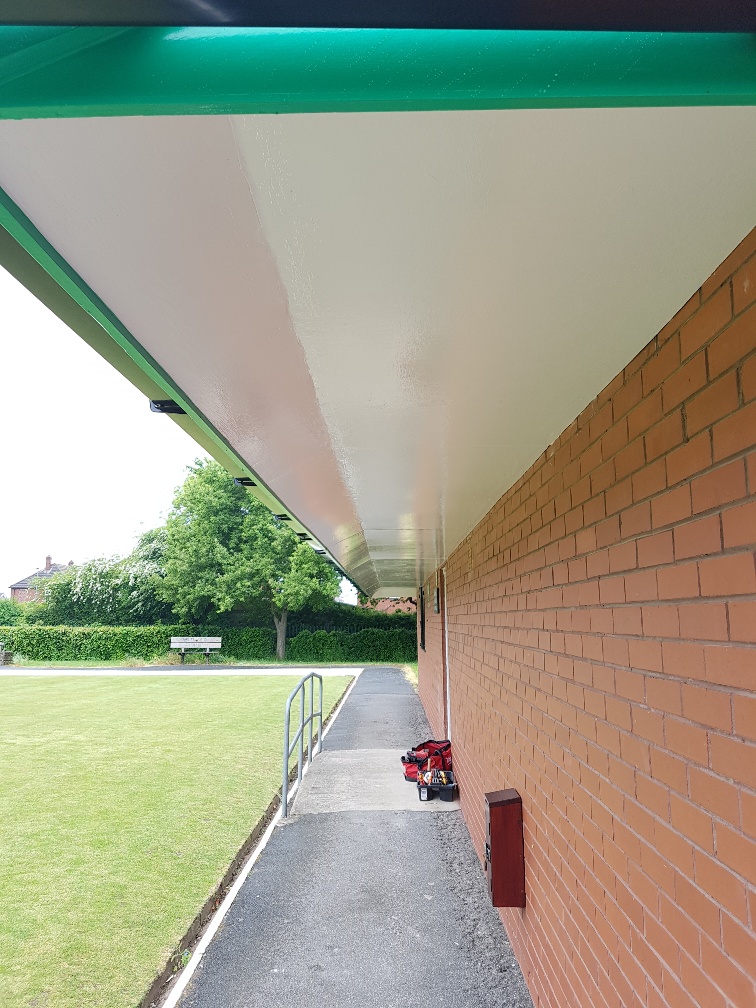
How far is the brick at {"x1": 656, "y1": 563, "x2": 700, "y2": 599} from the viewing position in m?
1.42

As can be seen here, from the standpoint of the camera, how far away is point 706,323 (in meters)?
1.41

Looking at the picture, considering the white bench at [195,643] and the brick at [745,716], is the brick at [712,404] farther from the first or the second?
the white bench at [195,643]

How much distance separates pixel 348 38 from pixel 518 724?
3184 millimetres

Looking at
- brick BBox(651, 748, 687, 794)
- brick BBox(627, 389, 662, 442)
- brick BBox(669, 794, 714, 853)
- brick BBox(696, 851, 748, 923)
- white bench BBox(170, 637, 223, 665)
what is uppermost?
brick BBox(627, 389, 662, 442)

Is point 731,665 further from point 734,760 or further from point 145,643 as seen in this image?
point 145,643

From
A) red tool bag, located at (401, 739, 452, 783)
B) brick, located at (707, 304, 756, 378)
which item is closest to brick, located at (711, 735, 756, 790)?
brick, located at (707, 304, 756, 378)

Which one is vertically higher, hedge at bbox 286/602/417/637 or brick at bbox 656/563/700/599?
brick at bbox 656/563/700/599

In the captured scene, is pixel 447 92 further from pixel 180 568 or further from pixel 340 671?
pixel 180 568

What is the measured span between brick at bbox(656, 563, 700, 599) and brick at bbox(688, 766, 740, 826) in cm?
35

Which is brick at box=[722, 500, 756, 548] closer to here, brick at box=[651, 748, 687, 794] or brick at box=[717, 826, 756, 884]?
brick at box=[717, 826, 756, 884]

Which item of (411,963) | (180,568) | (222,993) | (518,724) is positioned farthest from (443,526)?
(180,568)

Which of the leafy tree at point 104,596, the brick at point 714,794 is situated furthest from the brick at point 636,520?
the leafy tree at point 104,596

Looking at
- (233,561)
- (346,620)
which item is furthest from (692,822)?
(233,561)

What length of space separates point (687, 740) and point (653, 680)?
0.22 m
